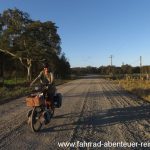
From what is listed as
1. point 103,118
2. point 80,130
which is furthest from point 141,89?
point 80,130

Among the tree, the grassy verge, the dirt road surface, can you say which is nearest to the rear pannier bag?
the dirt road surface

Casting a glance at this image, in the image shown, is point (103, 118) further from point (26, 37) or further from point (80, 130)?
point (26, 37)

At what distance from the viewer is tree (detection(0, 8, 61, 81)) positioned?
50.5 meters

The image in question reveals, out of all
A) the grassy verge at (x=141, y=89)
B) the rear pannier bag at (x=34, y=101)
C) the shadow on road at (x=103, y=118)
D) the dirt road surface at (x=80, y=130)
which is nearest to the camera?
the dirt road surface at (x=80, y=130)

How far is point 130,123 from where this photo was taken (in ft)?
34.8

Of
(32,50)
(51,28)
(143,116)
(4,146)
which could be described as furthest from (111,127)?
(51,28)

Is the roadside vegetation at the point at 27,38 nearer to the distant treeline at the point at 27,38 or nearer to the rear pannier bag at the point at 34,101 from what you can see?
the distant treeline at the point at 27,38

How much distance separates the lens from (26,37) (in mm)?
51094

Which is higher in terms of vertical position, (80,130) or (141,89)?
(141,89)

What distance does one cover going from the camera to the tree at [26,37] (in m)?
50.5

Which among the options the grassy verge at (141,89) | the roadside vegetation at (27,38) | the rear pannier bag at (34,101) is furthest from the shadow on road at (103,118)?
the roadside vegetation at (27,38)

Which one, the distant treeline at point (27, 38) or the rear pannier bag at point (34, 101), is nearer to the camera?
the rear pannier bag at point (34, 101)

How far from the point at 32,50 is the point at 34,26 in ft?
12.2

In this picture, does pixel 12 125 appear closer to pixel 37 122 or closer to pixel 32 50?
pixel 37 122
